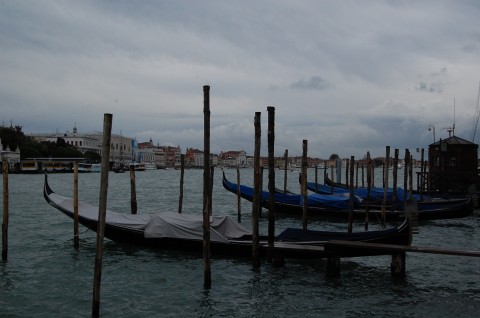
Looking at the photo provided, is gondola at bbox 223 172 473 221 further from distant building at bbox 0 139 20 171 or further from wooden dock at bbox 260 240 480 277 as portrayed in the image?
distant building at bbox 0 139 20 171

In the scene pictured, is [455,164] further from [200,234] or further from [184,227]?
[184,227]

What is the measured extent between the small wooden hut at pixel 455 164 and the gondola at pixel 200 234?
11.7 metres

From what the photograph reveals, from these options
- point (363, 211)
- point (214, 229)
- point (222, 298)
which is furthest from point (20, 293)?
point (363, 211)

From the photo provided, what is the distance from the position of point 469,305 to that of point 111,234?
693 centimetres

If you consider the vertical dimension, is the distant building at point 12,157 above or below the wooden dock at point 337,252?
above

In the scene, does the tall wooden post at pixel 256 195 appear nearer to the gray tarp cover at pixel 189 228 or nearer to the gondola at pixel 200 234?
the gondola at pixel 200 234

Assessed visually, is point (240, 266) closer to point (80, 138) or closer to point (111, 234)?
point (111, 234)

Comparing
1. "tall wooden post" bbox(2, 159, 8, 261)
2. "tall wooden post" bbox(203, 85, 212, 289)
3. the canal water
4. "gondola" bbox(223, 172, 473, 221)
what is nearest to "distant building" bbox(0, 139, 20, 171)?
"gondola" bbox(223, 172, 473, 221)

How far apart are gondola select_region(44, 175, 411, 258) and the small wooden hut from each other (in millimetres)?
11697

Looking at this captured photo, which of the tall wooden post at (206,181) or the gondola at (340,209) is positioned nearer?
the tall wooden post at (206,181)

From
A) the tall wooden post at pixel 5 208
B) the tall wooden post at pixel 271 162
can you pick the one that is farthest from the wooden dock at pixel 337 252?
the tall wooden post at pixel 5 208

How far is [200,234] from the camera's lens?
1002cm

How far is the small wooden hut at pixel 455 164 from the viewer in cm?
1966

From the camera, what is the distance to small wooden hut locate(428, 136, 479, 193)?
1966 cm
